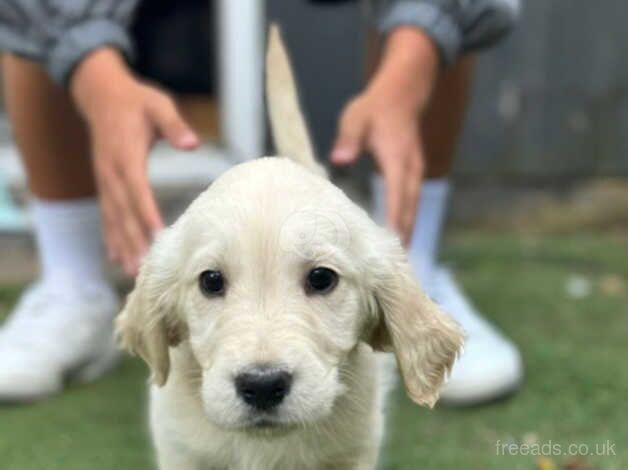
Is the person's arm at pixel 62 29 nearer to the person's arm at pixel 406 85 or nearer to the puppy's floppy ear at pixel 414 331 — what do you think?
the person's arm at pixel 406 85

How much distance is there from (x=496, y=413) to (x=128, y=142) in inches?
38.3

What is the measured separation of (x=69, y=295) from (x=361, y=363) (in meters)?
1.09

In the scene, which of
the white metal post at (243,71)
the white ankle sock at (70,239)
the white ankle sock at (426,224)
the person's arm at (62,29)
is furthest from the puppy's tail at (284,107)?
the white metal post at (243,71)

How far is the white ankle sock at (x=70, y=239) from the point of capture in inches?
92.7

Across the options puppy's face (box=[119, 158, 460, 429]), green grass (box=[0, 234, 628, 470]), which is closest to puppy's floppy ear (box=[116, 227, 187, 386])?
puppy's face (box=[119, 158, 460, 429])

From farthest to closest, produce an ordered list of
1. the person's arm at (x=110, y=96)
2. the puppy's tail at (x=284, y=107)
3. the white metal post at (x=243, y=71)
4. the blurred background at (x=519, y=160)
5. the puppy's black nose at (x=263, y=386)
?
1. the white metal post at (x=243, y=71)
2. the blurred background at (x=519, y=160)
3. the person's arm at (x=110, y=96)
4. the puppy's tail at (x=284, y=107)
5. the puppy's black nose at (x=263, y=386)

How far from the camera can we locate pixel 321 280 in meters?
1.35

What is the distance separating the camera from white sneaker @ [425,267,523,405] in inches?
85.3

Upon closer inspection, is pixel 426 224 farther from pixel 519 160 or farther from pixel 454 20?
pixel 519 160

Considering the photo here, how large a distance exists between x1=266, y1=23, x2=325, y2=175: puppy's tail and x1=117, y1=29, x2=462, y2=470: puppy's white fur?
0.07m

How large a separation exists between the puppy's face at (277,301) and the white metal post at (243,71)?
1914 mm

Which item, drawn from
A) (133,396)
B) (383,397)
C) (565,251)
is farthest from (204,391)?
(565,251)

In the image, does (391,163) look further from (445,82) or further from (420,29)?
(445,82)

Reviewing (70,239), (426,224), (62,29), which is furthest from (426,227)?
(62,29)
